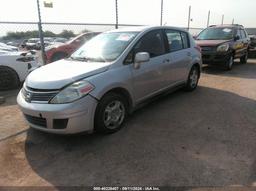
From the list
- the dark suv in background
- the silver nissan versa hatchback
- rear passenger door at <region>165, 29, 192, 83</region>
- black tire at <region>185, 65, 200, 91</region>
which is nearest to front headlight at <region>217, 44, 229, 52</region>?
the dark suv in background

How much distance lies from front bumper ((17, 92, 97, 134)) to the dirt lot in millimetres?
355

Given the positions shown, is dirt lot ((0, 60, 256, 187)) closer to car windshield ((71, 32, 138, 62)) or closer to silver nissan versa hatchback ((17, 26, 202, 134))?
silver nissan versa hatchback ((17, 26, 202, 134))

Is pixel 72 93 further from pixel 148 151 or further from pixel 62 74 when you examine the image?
pixel 148 151

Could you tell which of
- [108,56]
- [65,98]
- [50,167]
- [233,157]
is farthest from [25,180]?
[233,157]

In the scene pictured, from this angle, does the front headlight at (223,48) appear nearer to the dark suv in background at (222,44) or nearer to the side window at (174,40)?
the dark suv in background at (222,44)

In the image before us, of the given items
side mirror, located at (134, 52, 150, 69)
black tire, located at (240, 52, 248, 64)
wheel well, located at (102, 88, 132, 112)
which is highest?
side mirror, located at (134, 52, 150, 69)

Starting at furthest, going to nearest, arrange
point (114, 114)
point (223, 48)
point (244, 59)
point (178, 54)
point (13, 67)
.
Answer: point (244, 59) < point (223, 48) < point (13, 67) < point (178, 54) < point (114, 114)

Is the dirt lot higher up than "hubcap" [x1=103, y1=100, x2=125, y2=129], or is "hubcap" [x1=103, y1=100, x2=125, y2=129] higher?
"hubcap" [x1=103, y1=100, x2=125, y2=129]

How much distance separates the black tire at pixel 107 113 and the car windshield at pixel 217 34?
24.4 ft

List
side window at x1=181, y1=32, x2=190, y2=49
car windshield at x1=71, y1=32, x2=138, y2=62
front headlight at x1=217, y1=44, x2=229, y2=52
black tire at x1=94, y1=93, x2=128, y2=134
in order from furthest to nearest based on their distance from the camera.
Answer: front headlight at x1=217, y1=44, x2=229, y2=52
side window at x1=181, y1=32, x2=190, y2=49
car windshield at x1=71, y1=32, x2=138, y2=62
black tire at x1=94, y1=93, x2=128, y2=134

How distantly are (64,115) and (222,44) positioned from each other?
7.84m

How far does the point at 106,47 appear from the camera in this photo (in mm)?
4516

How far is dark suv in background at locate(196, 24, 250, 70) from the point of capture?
928 cm

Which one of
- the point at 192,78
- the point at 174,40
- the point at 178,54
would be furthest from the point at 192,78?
the point at 174,40
